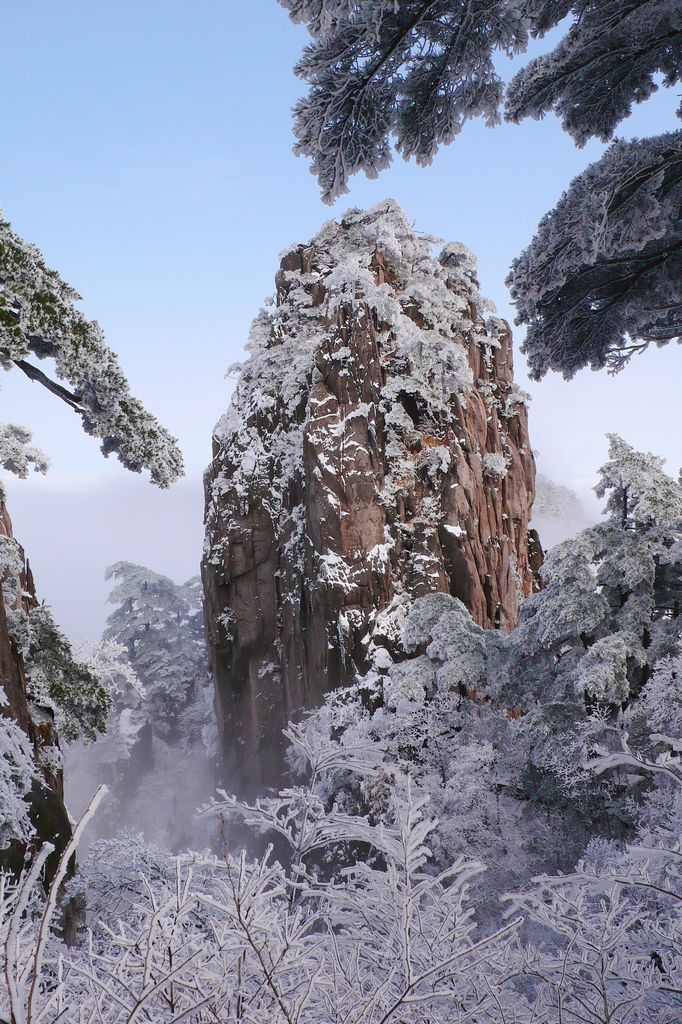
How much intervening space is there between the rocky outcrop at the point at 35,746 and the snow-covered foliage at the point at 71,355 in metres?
3.07

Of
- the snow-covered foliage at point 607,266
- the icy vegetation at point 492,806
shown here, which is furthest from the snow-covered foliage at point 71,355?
the snow-covered foliage at point 607,266

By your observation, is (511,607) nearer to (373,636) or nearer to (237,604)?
(373,636)

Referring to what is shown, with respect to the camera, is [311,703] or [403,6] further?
[311,703]

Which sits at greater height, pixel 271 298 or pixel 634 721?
pixel 271 298

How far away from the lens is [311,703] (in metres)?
23.2

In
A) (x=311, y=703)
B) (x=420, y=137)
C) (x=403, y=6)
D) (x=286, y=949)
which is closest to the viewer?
(x=286, y=949)

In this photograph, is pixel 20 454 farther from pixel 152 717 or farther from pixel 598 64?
pixel 152 717

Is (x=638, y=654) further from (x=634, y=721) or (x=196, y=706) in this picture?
(x=196, y=706)

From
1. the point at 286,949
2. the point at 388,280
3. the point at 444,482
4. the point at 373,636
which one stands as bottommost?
the point at 286,949

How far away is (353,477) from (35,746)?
15.1 m

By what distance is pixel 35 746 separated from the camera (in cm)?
958

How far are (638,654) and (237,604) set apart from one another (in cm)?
1767

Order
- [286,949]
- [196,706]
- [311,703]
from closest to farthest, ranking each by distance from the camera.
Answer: [286,949], [311,703], [196,706]

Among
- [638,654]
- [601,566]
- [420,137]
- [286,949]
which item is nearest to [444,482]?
[601,566]
